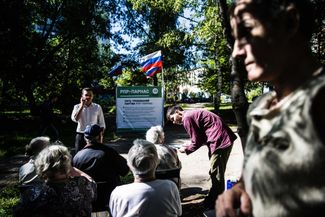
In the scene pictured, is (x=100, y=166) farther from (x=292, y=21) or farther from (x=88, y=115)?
(x=292, y=21)

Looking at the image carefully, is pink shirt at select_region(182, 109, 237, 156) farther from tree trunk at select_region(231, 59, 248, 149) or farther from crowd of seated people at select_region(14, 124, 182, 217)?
crowd of seated people at select_region(14, 124, 182, 217)

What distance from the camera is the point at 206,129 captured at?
18.4ft

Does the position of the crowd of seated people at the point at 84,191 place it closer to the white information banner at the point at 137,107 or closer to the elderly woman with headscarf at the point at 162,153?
the elderly woman with headscarf at the point at 162,153

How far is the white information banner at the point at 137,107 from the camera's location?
13.1 metres

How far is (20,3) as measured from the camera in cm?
1636

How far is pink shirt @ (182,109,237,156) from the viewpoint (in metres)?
5.50

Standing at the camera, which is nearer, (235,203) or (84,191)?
(235,203)

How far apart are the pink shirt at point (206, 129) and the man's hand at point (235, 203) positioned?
4.15 meters

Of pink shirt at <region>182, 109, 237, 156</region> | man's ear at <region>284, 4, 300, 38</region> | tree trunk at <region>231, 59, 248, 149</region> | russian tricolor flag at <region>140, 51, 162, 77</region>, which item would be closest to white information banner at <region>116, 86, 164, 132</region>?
russian tricolor flag at <region>140, 51, 162, 77</region>


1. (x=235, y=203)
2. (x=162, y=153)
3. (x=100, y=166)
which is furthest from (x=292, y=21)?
(x=162, y=153)

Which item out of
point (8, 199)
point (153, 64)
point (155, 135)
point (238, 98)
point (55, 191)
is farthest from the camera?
point (153, 64)

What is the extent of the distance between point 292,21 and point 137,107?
1205 centimetres

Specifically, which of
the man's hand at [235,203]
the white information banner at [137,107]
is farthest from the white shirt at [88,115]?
the white information banner at [137,107]

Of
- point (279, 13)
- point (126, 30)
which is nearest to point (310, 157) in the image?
point (279, 13)
